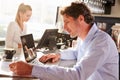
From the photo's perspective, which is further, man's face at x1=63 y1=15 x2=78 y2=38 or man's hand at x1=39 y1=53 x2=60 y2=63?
man's hand at x1=39 y1=53 x2=60 y2=63

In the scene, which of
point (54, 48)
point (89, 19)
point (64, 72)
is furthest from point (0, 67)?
point (54, 48)

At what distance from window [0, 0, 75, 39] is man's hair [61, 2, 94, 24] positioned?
1.76 m

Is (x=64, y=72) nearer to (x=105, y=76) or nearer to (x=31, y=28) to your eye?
(x=105, y=76)

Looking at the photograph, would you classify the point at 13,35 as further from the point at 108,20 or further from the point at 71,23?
the point at 71,23

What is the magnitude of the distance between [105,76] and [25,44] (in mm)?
701

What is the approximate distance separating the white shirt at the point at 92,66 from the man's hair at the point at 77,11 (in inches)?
3.4

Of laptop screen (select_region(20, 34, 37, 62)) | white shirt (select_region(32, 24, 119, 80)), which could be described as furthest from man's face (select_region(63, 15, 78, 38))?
laptop screen (select_region(20, 34, 37, 62))

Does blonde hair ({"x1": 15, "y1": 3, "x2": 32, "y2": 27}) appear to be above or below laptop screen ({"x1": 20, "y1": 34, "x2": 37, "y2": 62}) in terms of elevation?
above

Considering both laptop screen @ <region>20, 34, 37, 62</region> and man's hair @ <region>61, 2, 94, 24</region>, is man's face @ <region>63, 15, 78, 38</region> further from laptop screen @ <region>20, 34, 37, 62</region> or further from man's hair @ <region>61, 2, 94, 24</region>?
laptop screen @ <region>20, 34, 37, 62</region>

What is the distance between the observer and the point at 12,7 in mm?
3551

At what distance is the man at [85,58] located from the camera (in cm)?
138

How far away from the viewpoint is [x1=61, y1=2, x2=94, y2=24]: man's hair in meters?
1.62

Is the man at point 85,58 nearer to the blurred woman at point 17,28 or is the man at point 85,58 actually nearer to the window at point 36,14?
the blurred woman at point 17,28

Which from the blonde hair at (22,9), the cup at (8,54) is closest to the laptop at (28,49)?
the cup at (8,54)
